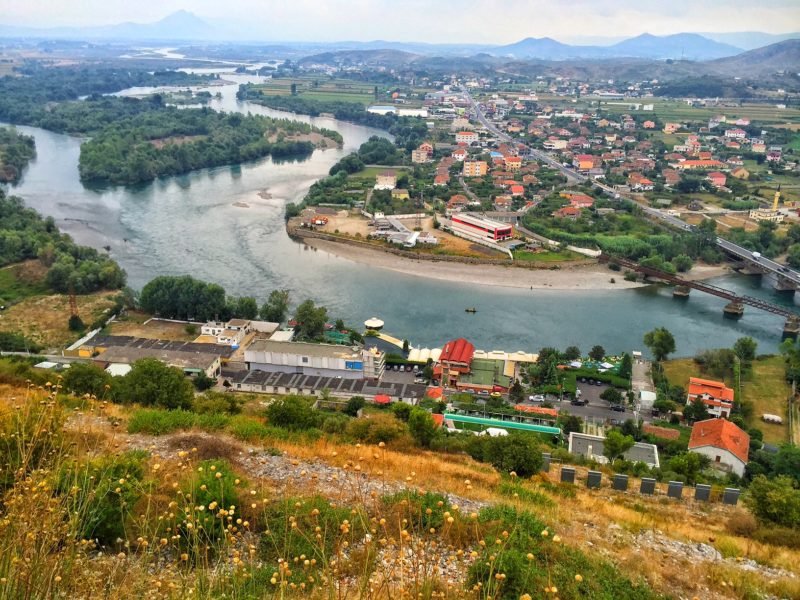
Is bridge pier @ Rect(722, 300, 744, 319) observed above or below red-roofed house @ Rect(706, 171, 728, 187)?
below

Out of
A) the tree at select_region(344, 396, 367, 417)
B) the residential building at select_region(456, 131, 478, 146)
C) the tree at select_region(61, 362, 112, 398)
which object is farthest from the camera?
the residential building at select_region(456, 131, 478, 146)

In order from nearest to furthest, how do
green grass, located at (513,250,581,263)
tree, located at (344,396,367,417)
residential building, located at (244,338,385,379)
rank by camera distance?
tree, located at (344,396,367,417) → residential building, located at (244,338,385,379) → green grass, located at (513,250,581,263)

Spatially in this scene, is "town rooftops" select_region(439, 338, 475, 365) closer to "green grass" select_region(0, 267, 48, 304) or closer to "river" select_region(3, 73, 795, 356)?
"river" select_region(3, 73, 795, 356)

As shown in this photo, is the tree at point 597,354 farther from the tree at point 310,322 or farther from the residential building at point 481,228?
the residential building at point 481,228

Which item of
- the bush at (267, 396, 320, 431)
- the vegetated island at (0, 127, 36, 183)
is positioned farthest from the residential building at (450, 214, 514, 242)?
the vegetated island at (0, 127, 36, 183)

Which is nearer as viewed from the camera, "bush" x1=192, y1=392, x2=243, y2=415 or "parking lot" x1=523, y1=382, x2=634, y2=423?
Answer: "bush" x1=192, y1=392, x2=243, y2=415

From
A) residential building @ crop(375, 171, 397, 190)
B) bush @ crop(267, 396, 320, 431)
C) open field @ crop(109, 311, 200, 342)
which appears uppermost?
bush @ crop(267, 396, 320, 431)

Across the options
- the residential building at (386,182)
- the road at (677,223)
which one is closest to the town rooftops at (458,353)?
the road at (677,223)
